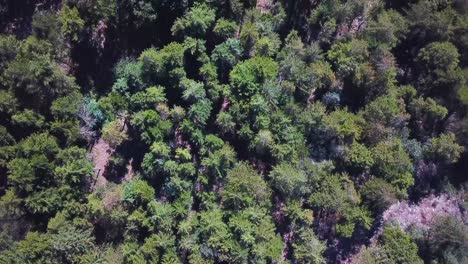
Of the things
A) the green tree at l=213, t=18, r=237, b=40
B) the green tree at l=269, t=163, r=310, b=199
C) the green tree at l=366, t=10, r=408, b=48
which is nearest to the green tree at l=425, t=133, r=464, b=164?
the green tree at l=366, t=10, r=408, b=48

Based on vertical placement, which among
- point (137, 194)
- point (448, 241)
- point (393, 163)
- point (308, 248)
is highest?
point (393, 163)

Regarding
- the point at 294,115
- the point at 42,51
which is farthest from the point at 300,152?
the point at 42,51

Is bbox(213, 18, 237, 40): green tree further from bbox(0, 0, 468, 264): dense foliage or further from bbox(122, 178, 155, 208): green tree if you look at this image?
bbox(122, 178, 155, 208): green tree

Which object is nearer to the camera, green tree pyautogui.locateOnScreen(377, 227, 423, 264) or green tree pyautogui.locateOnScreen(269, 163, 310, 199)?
green tree pyautogui.locateOnScreen(269, 163, 310, 199)

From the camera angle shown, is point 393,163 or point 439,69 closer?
point 393,163

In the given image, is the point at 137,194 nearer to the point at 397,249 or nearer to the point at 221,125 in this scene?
the point at 221,125

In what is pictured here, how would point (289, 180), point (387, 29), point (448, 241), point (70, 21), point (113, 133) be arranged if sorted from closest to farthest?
point (70, 21), point (113, 133), point (289, 180), point (387, 29), point (448, 241)

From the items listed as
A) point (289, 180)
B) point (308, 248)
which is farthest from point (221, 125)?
point (308, 248)

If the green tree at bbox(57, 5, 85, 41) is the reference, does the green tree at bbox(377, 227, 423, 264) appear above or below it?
below

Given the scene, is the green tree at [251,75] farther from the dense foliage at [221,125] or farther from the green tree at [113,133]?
the green tree at [113,133]
